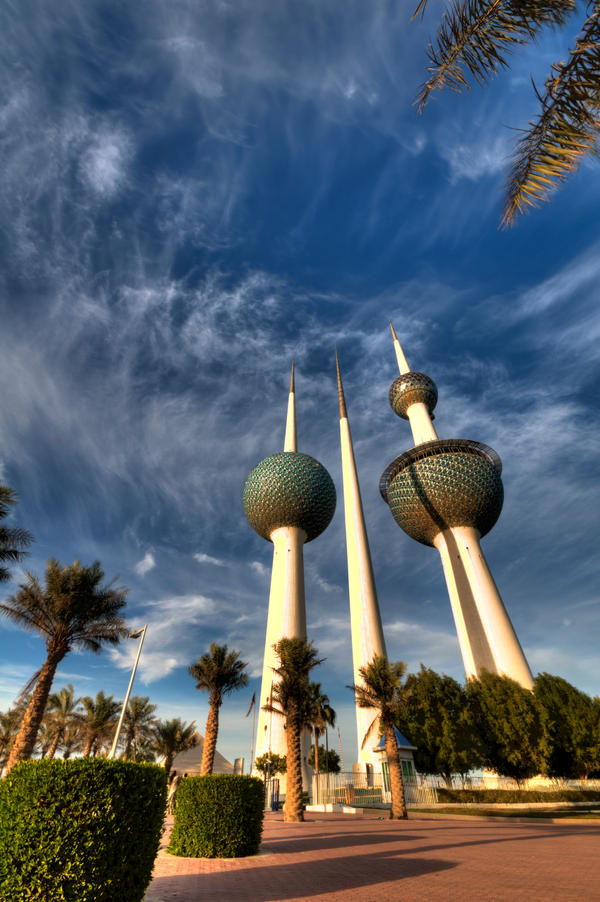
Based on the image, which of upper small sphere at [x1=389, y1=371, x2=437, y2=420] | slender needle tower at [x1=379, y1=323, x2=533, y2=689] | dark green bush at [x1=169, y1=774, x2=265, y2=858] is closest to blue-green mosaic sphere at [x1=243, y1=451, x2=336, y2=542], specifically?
slender needle tower at [x1=379, y1=323, x2=533, y2=689]

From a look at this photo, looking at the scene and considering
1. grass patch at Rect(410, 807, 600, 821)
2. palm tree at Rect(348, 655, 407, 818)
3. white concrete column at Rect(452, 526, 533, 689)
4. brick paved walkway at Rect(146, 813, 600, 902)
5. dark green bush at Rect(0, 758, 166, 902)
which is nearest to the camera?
dark green bush at Rect(0, 758, 166, 902)

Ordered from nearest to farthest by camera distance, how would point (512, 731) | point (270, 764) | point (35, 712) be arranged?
point (35, 712), point (512, 731), point (270, 764)

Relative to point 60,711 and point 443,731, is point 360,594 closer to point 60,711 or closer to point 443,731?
point 443,731

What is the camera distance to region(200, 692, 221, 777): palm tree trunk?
20453 millimetres

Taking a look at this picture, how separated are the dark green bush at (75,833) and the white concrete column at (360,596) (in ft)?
127

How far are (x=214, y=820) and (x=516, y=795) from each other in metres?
25.2

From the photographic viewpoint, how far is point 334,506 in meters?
52.9

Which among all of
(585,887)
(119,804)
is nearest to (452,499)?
(585,887)

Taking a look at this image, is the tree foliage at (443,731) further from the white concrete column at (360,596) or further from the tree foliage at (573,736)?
the white concrete column at (360,596)

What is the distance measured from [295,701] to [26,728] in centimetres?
→ 1111

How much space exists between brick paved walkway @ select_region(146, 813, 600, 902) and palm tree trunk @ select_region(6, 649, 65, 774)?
1253cm

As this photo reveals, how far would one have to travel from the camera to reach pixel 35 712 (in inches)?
738

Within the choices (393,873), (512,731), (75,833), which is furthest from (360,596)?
(75,833)

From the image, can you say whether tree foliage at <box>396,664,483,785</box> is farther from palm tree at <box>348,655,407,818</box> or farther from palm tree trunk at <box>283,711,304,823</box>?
palm tree trunk at <box>283,711,304,823</box>
